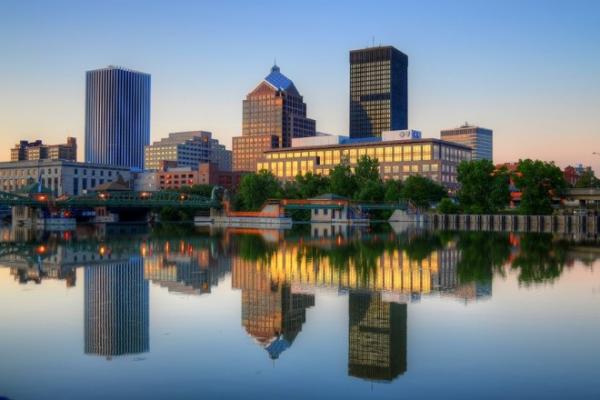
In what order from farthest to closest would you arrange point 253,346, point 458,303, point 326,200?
1. point 326,200
2. point 458,303
3. point 253,346

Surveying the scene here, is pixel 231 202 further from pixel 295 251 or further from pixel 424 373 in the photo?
pixel 424 373

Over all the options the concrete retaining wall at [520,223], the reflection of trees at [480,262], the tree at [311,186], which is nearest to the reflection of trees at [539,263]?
the reflection of trees at [480,262]

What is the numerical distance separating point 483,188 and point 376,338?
5000 inches

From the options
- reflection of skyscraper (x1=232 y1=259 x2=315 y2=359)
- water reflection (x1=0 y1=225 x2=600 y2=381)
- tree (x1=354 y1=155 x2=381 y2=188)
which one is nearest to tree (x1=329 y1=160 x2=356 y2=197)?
tree (x1=354 y1=155 x2=381 y2=188)

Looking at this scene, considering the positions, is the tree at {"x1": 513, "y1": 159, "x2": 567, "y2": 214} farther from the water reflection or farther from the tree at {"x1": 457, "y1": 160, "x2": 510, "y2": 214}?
the water reflection

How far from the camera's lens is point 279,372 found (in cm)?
1878

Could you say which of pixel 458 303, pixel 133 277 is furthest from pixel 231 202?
pixel 458 303

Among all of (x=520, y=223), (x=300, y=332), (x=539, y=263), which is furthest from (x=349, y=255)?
(x=520, y=223)

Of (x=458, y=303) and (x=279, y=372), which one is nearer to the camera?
(x=279, y=372)

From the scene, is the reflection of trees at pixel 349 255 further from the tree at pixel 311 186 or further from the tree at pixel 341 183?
the tree at pixel 311 186

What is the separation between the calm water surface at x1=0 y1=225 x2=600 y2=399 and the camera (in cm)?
1759

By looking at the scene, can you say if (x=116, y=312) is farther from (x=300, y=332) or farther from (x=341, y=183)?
(x=341, y=183)

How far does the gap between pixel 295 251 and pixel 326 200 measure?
288ft

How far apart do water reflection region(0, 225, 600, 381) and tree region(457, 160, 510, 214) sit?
7079cm
